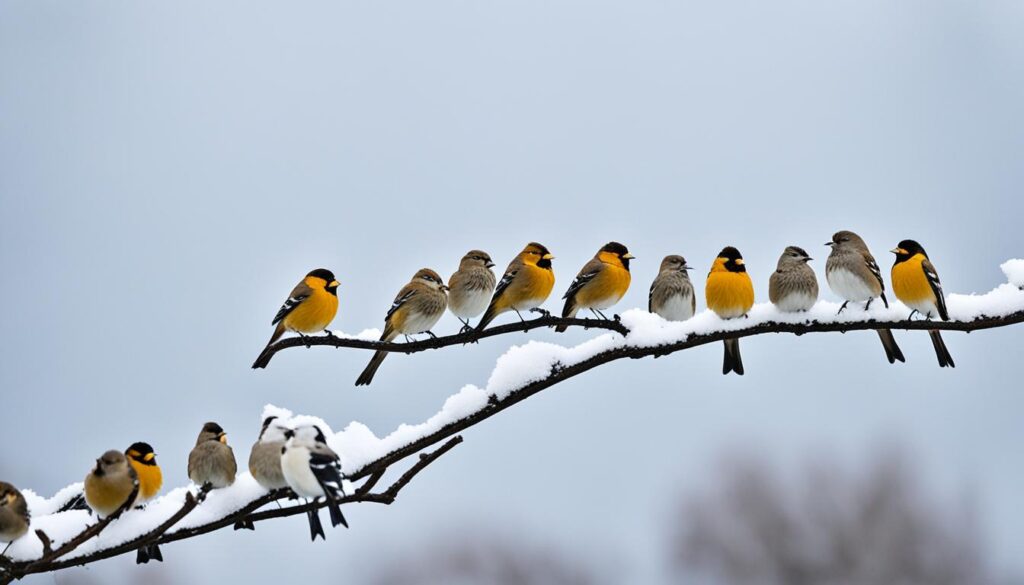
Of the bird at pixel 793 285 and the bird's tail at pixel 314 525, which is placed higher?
the bird at pixel 793 285

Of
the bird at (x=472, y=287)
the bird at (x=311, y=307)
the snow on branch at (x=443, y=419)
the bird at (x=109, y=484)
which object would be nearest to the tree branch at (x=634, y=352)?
the snow on branch at (x=443, y=419)

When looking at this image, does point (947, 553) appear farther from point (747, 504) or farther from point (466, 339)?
point (466, 339)

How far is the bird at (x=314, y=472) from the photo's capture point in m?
4.68

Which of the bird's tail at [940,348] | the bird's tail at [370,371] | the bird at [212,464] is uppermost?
the bird's tail at [370,371]

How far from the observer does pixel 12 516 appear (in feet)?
17.0

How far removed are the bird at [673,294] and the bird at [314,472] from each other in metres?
3.81

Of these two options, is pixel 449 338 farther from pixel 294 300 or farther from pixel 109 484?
pixel 294 300

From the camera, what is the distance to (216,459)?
19.5ft

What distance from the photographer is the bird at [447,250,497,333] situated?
8.59 m

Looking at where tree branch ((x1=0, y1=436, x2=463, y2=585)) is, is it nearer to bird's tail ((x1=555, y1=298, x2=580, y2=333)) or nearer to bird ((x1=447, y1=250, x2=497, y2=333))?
bird's tail ((x1=555, y1=298, x2=580, y2=333))

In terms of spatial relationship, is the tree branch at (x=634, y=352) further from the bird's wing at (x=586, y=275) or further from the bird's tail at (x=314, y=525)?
the bird's wing at (x=586, y=275)

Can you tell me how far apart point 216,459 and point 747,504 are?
2762cm

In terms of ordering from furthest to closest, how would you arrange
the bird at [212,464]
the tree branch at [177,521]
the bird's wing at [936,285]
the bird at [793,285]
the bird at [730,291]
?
the bird at [730,291] → the bird at [212,464] → the bird at [793,285] → the bird's wing at [936,285] → the tree branch at [177,521]

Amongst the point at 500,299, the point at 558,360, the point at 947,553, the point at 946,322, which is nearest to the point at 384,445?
the point at 558,360
